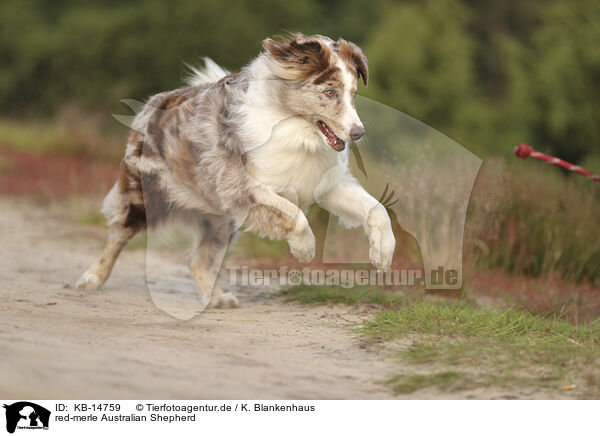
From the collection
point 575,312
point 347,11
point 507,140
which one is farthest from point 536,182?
point 347,11

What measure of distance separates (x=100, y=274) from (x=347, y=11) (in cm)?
1816

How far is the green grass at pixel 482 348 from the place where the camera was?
11.9ft

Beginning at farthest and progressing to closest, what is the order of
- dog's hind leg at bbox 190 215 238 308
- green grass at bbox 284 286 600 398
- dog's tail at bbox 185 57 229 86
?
dog's hind leg at bbox 190 215 238 308, dog's tail at bbox 185 57 229 86, green grass at bbox 284 286 600 398

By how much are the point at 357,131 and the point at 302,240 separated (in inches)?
31.4

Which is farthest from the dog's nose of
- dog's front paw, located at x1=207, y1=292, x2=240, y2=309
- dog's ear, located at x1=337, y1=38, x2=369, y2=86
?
dog's front paw, located at x1=207, y1=292, x2=240, y2=309

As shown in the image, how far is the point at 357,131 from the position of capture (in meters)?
4.32

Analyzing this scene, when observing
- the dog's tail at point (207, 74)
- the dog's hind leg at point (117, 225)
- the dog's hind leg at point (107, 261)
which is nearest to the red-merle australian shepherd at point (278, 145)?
the dog's tail at point (207, 74)

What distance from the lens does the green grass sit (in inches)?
143

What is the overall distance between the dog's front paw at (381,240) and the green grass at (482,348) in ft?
1.27

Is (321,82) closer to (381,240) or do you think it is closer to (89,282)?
(381,240)

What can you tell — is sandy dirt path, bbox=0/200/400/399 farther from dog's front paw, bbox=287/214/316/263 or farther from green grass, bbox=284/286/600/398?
dog's front paw, bbox=287/214/316/263

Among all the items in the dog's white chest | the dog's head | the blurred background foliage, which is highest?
the blurred background foliage

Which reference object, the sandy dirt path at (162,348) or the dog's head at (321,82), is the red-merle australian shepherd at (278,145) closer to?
the dog's head at (321,82)
